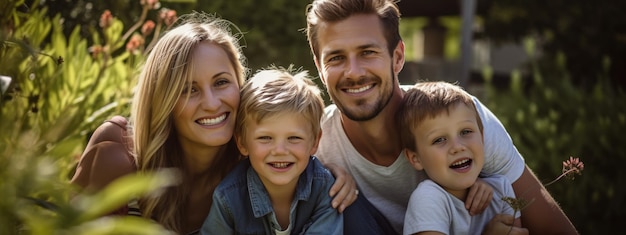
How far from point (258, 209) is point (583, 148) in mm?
3404

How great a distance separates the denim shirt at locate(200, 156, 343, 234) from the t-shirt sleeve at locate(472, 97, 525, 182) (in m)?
0.72

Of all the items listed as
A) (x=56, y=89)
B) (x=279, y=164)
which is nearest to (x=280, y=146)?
(x=279, y=164)

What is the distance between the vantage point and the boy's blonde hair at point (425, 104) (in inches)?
115

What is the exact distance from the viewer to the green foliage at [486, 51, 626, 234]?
5.28 meters

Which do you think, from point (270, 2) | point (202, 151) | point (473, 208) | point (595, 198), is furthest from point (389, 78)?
point (595, 198)

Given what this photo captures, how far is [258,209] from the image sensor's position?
276 cm

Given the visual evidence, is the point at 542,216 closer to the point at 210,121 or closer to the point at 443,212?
the point at 443,212

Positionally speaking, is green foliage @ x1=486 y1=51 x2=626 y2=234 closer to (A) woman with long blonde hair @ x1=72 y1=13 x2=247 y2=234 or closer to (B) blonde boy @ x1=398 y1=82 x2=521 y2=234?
(B) blonde boy @ x1=398 y1=82 x2=521 y2=234

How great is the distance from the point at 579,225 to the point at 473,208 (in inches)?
109

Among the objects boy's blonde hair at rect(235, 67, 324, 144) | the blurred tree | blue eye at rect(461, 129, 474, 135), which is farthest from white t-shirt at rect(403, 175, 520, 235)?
the blurred tree

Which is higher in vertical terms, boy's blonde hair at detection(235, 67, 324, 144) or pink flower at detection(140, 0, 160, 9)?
pink flower at detection(140, 0, 160, 9)

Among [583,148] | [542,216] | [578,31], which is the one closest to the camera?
[542,216]

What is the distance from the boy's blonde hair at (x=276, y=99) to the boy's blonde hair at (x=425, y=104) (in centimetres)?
36

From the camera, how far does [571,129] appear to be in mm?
5699
